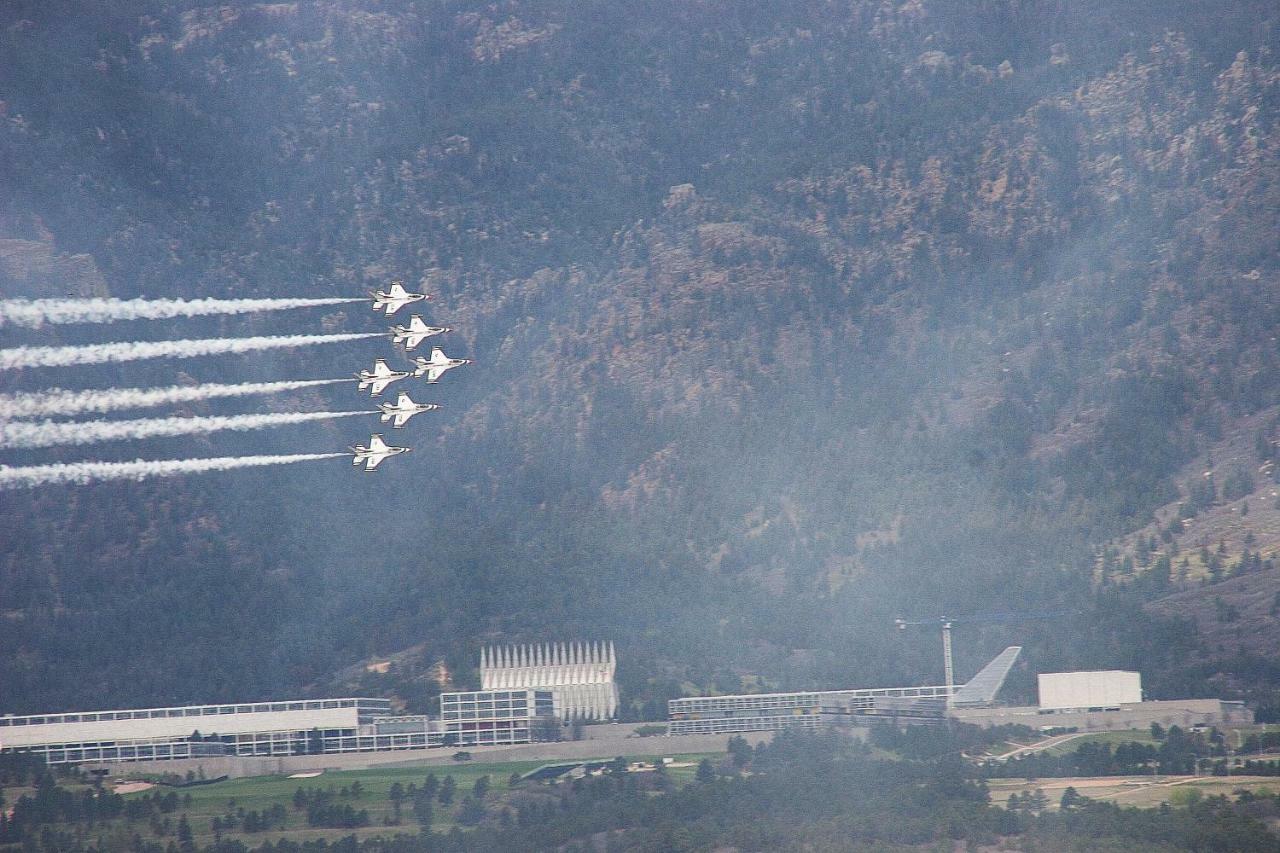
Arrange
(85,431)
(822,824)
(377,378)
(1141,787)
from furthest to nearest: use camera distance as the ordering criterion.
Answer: (377,378)
(1141,787)
(822,824)
(85,431)

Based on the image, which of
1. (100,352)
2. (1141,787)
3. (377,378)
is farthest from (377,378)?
(1141,787)

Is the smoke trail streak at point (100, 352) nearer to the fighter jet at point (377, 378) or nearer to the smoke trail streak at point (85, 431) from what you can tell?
the fighter jet at point (377, 378)

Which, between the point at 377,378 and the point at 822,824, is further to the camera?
the point at 377,378

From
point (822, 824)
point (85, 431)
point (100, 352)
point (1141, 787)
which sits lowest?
point (822, 824)

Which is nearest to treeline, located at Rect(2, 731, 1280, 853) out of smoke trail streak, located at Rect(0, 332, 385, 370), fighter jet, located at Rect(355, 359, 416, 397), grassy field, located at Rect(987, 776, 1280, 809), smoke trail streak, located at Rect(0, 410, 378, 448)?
grassy field, located at Rect(987, 776, 1280, 809)

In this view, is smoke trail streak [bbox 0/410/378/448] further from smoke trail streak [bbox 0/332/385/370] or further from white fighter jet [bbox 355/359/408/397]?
smoke trail streak [bbox 0/332/385/370]

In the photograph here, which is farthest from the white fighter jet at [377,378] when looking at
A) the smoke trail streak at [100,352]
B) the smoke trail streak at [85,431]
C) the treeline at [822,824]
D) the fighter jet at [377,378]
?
the treeline at [822,824]

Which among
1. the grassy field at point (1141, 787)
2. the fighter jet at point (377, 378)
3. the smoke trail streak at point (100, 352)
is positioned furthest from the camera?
the fighter jet at point (377, 378)

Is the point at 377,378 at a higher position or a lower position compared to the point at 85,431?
higher

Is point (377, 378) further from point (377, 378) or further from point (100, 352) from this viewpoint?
point (100, 352)

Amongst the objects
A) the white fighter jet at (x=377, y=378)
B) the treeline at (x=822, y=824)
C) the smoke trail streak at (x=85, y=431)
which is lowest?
the treeline at (x=822, y=824)

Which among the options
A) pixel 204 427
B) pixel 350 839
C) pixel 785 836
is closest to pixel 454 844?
pixel 350 839
